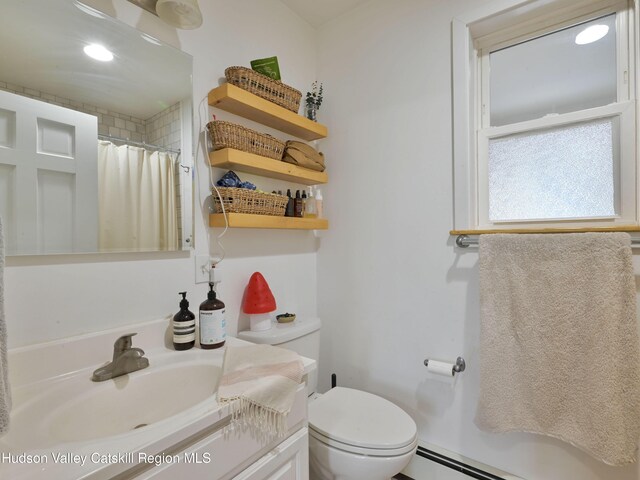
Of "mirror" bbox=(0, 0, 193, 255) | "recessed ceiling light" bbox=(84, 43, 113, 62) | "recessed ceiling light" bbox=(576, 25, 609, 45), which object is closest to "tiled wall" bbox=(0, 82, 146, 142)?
"mirror" bbox=(0, 0, 193, 255)

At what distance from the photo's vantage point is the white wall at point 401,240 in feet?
4.28

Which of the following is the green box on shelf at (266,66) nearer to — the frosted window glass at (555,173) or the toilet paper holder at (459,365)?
the frosted window glass at (555,173)

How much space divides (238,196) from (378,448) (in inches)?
40.8

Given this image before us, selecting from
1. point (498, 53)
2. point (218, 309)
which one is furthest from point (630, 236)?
point (218, 309)

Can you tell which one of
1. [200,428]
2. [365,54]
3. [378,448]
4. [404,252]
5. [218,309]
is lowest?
[378,448]

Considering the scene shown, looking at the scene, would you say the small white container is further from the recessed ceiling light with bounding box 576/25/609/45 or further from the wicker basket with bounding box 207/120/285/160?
the recessed ceiling light with bounding box 576/25/609/45

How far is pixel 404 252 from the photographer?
1.47 metres

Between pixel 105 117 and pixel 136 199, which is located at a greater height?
pixel 105 117

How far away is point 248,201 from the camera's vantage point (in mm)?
1263

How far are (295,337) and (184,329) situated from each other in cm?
48

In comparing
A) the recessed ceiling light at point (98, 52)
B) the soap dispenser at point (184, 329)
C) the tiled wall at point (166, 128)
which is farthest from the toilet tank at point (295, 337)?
the recessed ceiling light at point (98, 52)

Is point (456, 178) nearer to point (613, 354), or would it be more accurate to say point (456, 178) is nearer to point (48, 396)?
point (613, 354)

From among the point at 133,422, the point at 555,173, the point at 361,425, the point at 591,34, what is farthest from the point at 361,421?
the point at 591,34

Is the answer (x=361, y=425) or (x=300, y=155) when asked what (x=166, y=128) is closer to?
(x=300, y=155)
